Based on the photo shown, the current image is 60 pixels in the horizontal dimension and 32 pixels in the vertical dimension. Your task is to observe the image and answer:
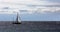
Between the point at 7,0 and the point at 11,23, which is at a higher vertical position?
the point at 7,0

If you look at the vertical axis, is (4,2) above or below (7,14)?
above

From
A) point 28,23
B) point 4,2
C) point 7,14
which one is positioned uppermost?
point 4,2

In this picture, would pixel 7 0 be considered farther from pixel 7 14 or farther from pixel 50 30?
pixel 50 30

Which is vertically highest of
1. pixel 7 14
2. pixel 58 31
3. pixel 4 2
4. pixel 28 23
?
pixel 4 2

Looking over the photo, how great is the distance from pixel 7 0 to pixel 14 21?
315 millimetres

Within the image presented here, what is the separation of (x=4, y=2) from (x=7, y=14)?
6.8 inches

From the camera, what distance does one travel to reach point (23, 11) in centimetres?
177

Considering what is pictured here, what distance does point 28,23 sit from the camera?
1719 millimetres

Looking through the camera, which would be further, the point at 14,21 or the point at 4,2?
the point at 4,2

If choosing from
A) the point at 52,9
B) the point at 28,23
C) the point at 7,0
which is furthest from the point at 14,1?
the point at 52,9

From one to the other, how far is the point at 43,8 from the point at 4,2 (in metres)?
0.53

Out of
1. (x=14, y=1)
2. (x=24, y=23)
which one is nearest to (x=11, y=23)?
(x=24, y=23)

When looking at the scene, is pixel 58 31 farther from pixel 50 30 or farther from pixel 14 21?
pixel 14 21

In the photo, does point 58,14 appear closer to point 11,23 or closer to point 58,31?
point 58,31
